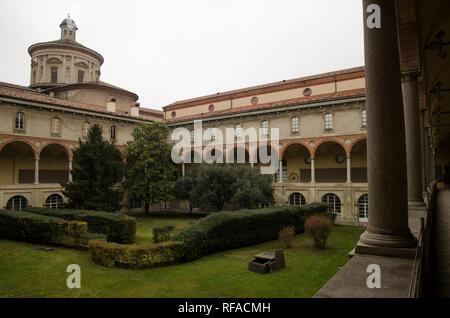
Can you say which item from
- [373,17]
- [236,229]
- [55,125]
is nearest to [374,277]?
[373,17]

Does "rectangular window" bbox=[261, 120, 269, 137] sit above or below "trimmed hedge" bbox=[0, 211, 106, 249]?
above

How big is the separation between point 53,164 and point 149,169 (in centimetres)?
1029

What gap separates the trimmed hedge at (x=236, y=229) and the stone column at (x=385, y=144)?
9737mm

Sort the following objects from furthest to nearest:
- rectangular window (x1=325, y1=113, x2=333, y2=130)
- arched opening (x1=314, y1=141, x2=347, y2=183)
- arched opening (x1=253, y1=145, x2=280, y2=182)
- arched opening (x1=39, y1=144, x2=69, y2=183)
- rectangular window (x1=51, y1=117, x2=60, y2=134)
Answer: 1. arched opening (x1=253, y1=145, x2=280, y2=182)
2. arched opening (x1=39, y1=144, x2=69, y2=183)
3. arched opening (x1=314, y1=141, x2=347, y2=183)
4. rectangular window (x1=51, y1=117, x2=60, y2=134)
5. rectangular window (x1=325, y1=113, x2=333, y2=130)

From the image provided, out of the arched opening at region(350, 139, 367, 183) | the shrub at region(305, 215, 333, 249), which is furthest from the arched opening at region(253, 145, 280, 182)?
the shrub at region(305, 215, 333, 249)

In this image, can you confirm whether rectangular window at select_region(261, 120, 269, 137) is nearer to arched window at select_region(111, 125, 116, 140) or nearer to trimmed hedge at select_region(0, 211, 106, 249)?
arched window at select_region(111, 125, 116, 140)

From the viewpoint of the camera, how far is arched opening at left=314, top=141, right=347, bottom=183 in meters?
28.0

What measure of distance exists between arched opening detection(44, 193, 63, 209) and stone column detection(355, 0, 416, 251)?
28.0m

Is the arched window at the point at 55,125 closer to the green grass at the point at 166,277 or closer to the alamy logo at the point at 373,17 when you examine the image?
the green grass at the point at 166,277

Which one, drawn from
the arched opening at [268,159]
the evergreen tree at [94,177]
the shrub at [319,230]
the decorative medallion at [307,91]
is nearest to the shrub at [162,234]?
the shrub at [319,230]

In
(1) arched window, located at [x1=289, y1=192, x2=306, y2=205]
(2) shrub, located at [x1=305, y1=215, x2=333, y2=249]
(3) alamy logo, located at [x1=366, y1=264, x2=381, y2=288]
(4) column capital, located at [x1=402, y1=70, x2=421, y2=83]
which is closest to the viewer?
(3) alamy logo, located at [x1=366, y1=264, x2=381, y2=288]

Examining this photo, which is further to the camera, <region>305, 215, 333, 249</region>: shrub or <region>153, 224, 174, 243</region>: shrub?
<region>305, 215, 333, 249</region>: shrub

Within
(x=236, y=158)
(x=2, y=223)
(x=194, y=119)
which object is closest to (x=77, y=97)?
(x=194, y=119)

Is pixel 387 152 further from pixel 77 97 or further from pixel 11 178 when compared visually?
pixel 77 97
